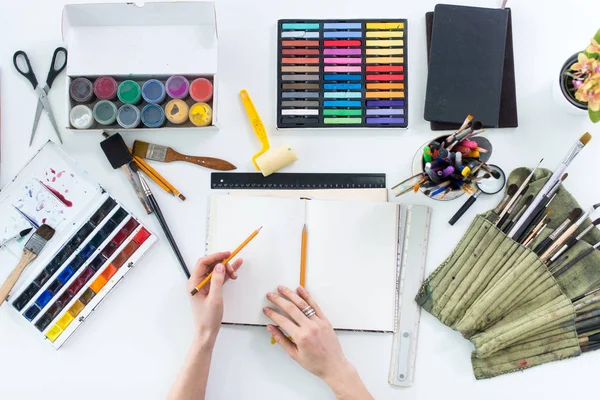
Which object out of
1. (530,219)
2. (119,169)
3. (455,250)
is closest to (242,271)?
(119,169)

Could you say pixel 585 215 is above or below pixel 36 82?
below

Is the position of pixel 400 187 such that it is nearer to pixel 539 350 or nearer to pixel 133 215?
pixel 539 350

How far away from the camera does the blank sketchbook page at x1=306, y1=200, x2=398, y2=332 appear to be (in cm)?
111

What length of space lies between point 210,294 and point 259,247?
155 millimetres

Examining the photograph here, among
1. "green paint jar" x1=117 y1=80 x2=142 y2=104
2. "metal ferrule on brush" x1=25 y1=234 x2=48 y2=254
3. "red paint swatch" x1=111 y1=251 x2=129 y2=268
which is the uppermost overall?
"green paint jar" x1=117 y1=80 x2=142 y2=104

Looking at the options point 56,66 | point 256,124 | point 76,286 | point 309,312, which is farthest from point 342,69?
point 76,286

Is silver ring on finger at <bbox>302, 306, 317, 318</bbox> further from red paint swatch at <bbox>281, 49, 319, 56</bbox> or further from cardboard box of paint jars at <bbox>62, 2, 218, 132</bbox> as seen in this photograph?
red paint swatch at <bbox>281, 49, 319, 56</bbox>

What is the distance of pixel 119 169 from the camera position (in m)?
1.15

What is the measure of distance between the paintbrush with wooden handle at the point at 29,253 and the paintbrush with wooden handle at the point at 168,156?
0.26 metres

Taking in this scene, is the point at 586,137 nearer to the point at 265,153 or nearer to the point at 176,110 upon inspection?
the point at 265,153

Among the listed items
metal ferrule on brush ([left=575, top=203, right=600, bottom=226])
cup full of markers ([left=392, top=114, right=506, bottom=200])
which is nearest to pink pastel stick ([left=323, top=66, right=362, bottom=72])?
cup full of markers ([left=392, top=114, right=506, bottom=200])

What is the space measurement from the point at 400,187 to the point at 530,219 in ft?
0.96

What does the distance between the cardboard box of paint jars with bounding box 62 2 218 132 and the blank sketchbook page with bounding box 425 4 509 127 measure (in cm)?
49

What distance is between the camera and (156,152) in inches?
45.2
